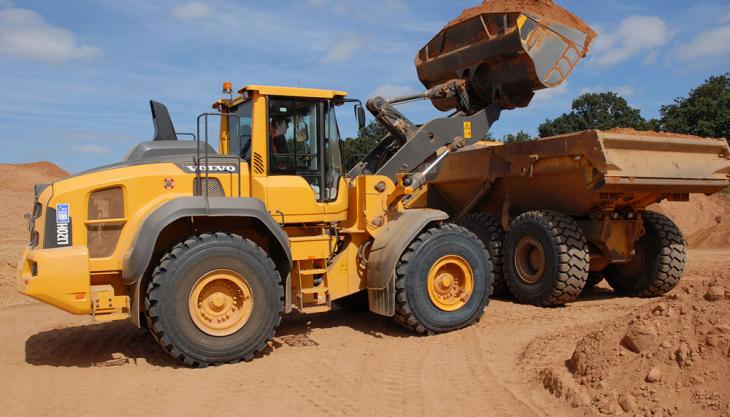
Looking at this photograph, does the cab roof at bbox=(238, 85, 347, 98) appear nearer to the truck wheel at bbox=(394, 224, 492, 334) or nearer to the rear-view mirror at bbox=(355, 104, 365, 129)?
the rear-view mirror at bbox=(355, 104, 365, 129)

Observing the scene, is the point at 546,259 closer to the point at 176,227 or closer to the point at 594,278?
the point at 594,278

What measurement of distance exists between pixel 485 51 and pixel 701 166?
318 cm

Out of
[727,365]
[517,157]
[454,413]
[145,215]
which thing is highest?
[517,157]

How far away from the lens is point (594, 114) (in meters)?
38.7

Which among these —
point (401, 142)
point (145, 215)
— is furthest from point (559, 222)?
point (145, 215)

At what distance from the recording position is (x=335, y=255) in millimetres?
7270

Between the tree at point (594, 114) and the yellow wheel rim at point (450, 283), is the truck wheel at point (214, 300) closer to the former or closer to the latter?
the yellow wheel rim at point (450, 283)

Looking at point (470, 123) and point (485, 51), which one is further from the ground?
point (485, 51)

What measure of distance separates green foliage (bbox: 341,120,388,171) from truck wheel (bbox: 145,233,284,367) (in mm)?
1785

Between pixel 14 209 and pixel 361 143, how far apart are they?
663 inches

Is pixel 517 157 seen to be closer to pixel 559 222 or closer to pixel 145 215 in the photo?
pixel 559 222

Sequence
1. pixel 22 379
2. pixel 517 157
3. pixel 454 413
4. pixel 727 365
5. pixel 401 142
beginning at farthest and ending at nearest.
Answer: pixel 517 157 < pixel 401 142 < pixel 22 379 < pixel 454 413 < pixel 727 365

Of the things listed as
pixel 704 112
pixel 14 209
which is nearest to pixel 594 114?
pixel 704 112

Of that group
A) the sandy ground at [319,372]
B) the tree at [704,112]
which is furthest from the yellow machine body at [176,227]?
the tree at [704,112]
